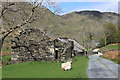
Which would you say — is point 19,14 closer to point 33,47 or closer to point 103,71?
point 33,47

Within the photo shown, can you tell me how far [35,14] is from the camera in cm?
2450

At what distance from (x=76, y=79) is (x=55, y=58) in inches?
716

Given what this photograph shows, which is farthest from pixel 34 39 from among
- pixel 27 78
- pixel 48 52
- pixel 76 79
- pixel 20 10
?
pixel 76 79

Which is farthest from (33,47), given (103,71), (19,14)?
(103,71)

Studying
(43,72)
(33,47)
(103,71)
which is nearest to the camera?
(103,71)

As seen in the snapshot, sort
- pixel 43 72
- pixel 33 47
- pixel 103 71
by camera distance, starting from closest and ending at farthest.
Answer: pixel 103 71
pixel 43 72
pixel 33 47

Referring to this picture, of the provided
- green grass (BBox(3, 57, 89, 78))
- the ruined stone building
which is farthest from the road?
the ruined stone building

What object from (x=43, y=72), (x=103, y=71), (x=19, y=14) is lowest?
(x=43, y=72)

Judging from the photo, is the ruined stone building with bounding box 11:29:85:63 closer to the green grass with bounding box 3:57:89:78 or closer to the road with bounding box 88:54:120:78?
the green grass with bounding box 3:57:89:78

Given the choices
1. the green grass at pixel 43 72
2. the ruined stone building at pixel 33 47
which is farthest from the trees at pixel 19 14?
the ruined stone building at pixel 33 47

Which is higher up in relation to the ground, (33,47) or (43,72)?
(33,47)

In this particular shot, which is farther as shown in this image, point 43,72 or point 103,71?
point 43,72

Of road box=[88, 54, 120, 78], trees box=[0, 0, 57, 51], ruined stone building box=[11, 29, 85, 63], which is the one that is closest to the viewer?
road box=[88, 54, 120, 78]

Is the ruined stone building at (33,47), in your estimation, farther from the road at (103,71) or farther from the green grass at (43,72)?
the road at (103,71)
